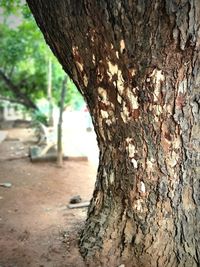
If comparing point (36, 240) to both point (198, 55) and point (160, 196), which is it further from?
point (198, 55)

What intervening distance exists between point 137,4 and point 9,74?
33.8 feet

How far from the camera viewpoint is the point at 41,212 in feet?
12.6

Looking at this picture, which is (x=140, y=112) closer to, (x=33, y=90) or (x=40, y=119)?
(x=40, y=119)

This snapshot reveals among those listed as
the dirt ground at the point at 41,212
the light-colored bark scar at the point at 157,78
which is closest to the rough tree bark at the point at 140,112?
the light-colored bark scar at the point at 157,78

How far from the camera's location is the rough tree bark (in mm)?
2029

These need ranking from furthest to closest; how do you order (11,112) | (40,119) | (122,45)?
(11,112) → (40,119) → (122,45)

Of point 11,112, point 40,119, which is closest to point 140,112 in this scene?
point 40,119

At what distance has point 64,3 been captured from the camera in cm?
209

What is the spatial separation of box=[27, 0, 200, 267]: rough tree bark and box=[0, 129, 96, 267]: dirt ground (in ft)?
1.20

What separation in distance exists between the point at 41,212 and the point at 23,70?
908 centimetres

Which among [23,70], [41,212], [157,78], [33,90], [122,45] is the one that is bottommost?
[41,212]

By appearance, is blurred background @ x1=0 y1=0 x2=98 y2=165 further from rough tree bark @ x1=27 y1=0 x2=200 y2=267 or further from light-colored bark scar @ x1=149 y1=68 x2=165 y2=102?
light-colored bark scar @ x1=149 y1=68 x2=165 y2=102

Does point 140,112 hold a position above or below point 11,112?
below

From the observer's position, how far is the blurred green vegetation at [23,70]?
32.7 ft
